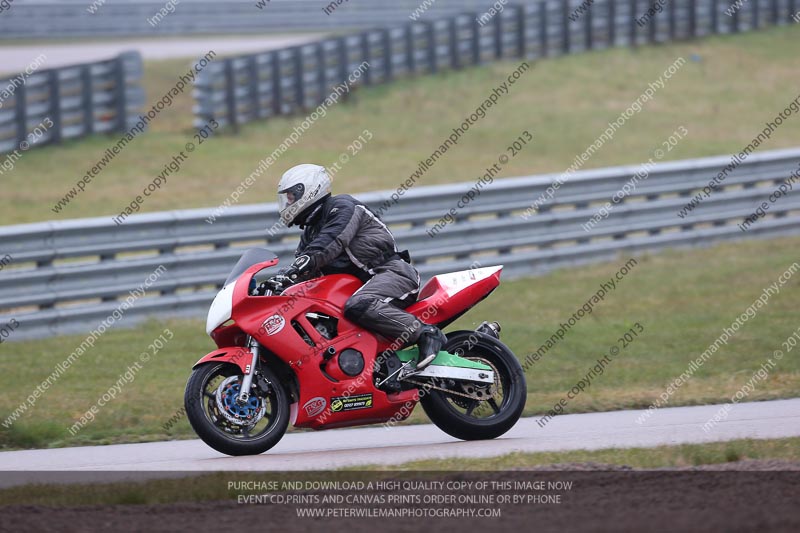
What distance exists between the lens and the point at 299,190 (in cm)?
761

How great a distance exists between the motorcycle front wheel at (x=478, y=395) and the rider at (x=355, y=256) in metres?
0.23

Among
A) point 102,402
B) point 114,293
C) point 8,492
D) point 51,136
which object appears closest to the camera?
point 8,492

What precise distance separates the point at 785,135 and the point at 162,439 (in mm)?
20338

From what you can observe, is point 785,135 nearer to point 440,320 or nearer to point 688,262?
point 688,262

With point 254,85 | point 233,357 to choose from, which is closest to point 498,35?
point 254,85

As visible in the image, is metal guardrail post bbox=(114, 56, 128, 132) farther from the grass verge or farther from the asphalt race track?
the asphalt race track

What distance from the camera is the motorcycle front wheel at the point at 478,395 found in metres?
7.77

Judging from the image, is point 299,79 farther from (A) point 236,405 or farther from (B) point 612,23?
(A) point 236,405

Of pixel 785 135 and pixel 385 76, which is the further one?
pixel 385 76

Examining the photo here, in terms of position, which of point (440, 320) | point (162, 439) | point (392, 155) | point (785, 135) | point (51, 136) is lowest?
point (785, 135)

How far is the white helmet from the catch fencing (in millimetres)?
4992

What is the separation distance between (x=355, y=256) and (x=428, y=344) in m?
0.77

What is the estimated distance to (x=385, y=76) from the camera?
89.7ft

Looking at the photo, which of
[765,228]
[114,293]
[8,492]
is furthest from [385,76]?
[8,492]
